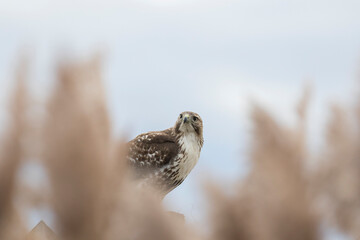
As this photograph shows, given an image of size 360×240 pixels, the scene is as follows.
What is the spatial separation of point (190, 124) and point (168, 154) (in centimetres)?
91

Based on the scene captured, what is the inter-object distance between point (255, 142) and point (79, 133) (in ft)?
1.65

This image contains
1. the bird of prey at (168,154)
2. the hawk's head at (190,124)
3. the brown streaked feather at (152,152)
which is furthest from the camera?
the hawk's head at (190,124)

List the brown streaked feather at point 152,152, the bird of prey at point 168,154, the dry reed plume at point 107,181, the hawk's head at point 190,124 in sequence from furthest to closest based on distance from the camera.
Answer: the hawk's head at point 190,124, the brown streaked feather at point 152,152, the bird of prey at point 168,154, the dry reed plume at point 107,181

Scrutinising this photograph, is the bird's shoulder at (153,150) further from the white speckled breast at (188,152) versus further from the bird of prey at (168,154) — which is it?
the white speckled breast at (188,152)

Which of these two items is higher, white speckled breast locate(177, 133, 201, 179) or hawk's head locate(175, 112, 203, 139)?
hawk's head locate(175, 112, 203, 139)

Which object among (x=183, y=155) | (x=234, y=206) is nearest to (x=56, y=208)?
(x=234, y=206)

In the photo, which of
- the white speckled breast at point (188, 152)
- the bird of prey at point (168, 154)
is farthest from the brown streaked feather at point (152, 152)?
the white speckled breast at point (188, 152)

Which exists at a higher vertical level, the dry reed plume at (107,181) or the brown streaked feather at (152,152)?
the brown streaked feather at (152,152)

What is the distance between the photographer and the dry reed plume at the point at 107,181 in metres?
1.96

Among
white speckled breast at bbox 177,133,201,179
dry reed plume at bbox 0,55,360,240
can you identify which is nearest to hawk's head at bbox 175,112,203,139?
white speckled breast at bbox 177,133,201,179

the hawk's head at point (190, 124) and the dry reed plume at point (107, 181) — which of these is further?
the hawk's head at point (190, 124)

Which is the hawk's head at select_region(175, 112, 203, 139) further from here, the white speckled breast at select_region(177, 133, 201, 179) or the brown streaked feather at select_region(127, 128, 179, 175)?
the brown streaked feather at select_region(127, 128, 179, 175)

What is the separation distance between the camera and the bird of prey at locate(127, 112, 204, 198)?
14.1 m

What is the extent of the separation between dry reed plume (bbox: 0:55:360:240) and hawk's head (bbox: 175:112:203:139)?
1254 cm
